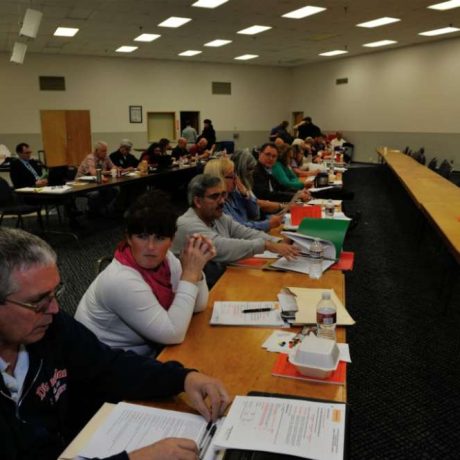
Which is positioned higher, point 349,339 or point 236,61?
point 236,61

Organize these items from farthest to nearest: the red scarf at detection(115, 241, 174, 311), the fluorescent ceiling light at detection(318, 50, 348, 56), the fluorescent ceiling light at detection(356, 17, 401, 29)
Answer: the fluorescent ceiling light at detection(318, 50, 348, 56) → the fluorescent ceiling light at detection(356, 17, 401, 29) → the red scarf at detection(115, 241, 174, 311)

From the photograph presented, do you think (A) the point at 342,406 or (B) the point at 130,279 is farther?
(B) the point at 130,279

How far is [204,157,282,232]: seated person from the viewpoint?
3070 millimetres

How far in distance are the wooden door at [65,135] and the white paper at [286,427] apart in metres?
Result: 12.7

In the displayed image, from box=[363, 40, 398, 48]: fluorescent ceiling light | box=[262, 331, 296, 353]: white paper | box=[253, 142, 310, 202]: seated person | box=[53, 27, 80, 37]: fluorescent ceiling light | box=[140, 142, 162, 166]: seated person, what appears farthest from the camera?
box=[363, 40, 398, 48]: fluorescent ceiling light

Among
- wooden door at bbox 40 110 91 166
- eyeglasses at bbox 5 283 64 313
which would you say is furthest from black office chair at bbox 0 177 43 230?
wooden door at bbox 40 110 91 166

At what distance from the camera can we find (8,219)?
23.3 ft

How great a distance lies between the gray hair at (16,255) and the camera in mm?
971

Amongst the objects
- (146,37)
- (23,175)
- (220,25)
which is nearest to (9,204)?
(23,175)

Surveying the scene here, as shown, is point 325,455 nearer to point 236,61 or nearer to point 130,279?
point 130,279

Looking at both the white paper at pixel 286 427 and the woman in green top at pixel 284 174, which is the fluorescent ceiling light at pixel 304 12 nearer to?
the woman in green top at pixel 284 174

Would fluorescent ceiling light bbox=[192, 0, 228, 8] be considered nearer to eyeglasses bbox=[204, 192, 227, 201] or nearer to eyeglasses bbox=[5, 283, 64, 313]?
eyeglasses bbox=[204, 192, 227, 201]

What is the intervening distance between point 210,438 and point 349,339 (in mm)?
2174

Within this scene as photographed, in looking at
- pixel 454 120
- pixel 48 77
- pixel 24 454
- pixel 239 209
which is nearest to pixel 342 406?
pixel 24 454
